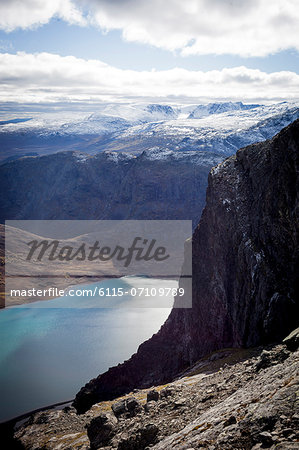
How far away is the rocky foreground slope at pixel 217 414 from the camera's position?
647 inches

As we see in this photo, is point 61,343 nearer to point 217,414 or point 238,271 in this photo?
point 238,271

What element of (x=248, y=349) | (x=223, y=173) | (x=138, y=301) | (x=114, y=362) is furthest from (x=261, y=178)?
(x=138, y=301)

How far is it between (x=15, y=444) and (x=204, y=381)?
40.9 m

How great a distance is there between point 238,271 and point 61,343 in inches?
3014

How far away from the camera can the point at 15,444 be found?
5956 cm

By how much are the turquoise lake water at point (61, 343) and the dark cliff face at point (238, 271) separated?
18.3 meters

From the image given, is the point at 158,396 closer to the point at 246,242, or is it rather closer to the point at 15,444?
the point at 246,242

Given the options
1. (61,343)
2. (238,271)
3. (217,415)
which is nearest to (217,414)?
(217,415)

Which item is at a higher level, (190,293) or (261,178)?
(261,178)

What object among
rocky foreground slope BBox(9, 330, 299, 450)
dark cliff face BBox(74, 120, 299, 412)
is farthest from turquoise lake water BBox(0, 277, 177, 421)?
rocky foreground slope BBox(9, 330, 299, 450)

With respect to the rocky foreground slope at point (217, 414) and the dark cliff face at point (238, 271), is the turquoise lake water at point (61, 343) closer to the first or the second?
the dark cliff face at point (238, 271)

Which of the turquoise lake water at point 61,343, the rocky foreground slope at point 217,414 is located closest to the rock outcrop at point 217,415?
the rocky foreground slope at point 217,414

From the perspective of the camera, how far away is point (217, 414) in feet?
71.1

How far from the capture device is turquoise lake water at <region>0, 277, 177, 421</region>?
3250 inches
